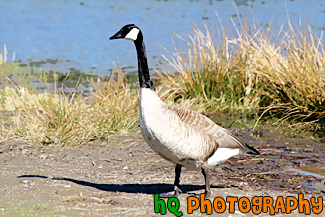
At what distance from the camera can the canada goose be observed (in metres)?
6.06

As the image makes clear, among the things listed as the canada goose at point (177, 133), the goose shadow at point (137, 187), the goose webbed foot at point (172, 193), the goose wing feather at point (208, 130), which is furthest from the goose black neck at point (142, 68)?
the goose shadow at point (137, 187)

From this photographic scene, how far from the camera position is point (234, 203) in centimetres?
634

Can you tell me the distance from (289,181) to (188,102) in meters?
4.20

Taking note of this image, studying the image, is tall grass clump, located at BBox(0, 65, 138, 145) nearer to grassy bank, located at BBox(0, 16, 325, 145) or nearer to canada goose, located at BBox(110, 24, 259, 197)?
grassy bank, located at BBox(0, 16, 325, 145)

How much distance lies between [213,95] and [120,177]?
5.00 meters

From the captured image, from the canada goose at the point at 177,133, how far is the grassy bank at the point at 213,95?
3.40m

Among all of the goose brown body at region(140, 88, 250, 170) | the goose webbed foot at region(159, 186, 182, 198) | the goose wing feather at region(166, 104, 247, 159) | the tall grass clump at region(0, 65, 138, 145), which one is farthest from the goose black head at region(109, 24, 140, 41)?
the tall grass clump at region(0, 65, 138, 145)

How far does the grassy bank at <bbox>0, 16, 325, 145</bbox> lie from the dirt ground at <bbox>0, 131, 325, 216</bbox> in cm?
38

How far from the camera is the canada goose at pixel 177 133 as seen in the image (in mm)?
6062

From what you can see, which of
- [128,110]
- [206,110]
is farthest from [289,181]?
[206,110]

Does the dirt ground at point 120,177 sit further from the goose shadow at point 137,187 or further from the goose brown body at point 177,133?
the goose brown body at point 177,133

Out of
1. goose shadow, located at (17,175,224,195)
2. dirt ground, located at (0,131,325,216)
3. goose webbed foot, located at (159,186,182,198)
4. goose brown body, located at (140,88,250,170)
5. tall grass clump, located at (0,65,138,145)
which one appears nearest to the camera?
goose brown body, located at (140,88,250,170)

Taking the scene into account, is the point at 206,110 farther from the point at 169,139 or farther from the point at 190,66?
the point at 169,139

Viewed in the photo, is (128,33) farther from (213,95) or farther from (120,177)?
(213,95)
